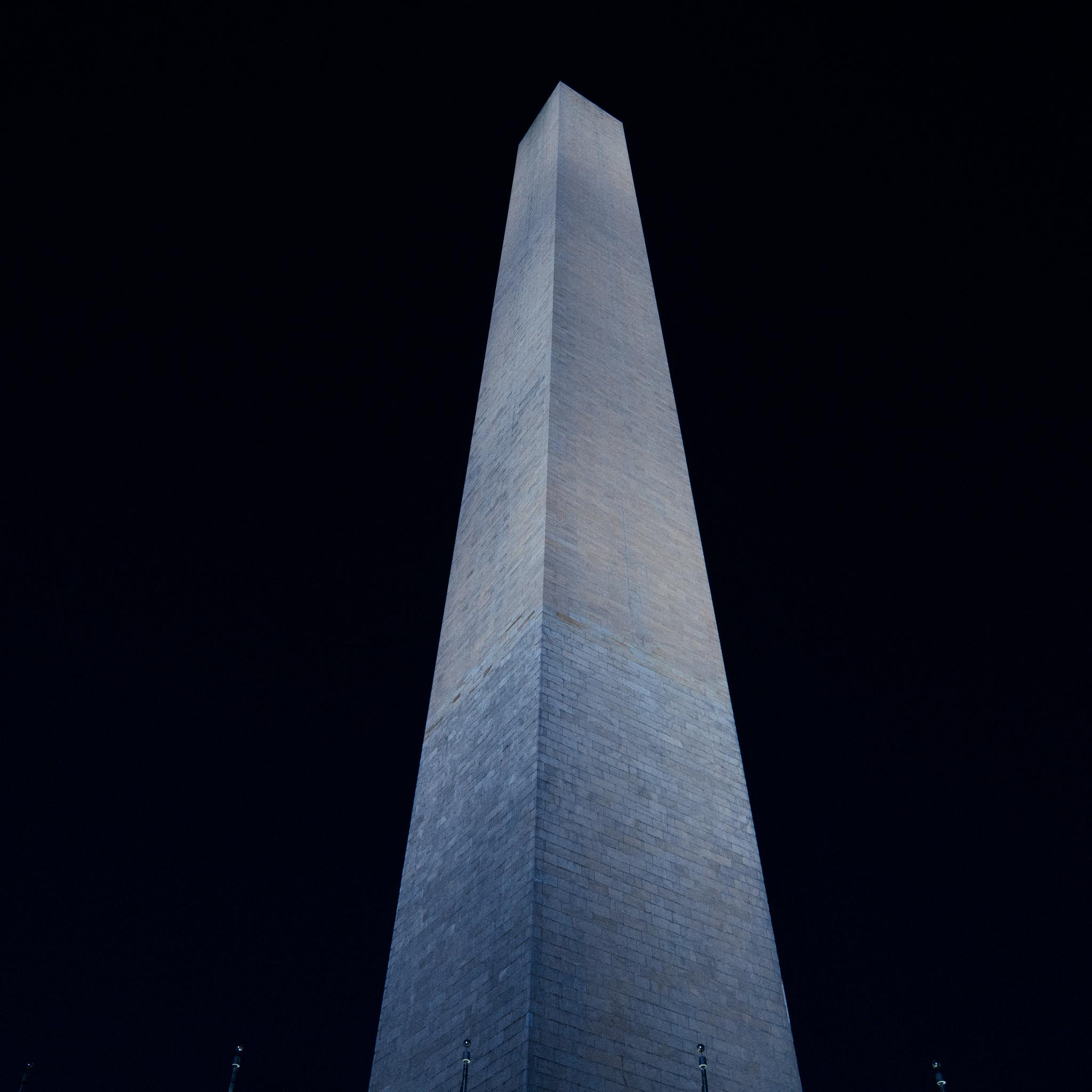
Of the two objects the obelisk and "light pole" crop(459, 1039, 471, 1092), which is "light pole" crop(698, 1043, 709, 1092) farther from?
"light pole" crop(459, 1039, 471, 1092)

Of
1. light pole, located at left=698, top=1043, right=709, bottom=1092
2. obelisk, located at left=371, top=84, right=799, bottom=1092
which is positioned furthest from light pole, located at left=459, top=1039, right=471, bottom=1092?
light pole, located at left=698, top=1043, right=709, bottom=1092

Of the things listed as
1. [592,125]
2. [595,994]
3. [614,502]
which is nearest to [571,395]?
[614,502]

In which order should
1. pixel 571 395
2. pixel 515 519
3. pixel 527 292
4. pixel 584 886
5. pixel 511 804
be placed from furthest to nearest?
1. pixel 527 292
2. pixel 571 395
3. pixel 515 519
4. pixel 511 804
5. pixel 584 886

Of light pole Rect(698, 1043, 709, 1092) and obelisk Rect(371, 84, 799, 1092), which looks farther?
obelisk Rect(371, 84, 799, 1092)

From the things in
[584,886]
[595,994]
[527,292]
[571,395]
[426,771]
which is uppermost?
[527,292]

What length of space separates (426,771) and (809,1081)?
1519 centimetres

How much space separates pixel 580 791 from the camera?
11.5 m

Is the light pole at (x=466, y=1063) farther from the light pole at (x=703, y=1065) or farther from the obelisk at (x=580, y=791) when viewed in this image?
the light pole at (x=703, y=1065)

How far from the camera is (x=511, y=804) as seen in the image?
1151 cm

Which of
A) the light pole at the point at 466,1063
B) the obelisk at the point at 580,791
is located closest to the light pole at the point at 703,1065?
the obelisk at the point at 580,791

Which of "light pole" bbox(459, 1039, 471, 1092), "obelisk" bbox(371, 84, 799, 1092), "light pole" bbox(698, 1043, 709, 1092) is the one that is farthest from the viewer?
"obelisk" bbox(371, 84, 799, 1092)

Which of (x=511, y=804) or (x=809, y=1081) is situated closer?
(x=511, y=804)

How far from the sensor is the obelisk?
1015 centimetres

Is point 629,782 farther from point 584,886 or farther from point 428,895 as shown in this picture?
point 428,895
